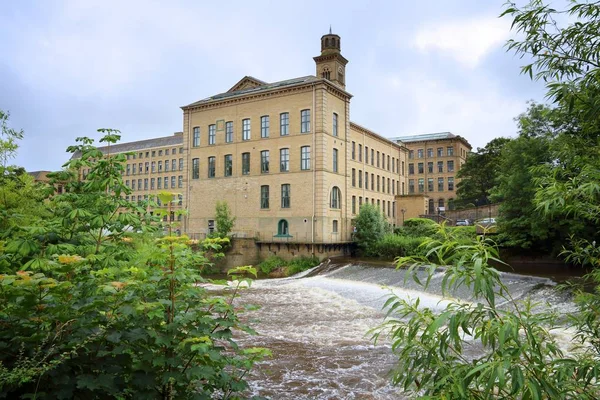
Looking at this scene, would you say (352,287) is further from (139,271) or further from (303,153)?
(139,271)

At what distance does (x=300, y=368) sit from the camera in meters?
9.52

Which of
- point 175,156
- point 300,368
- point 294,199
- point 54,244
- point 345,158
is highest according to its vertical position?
point 175,156

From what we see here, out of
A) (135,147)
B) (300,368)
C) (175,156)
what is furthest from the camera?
(135,147)

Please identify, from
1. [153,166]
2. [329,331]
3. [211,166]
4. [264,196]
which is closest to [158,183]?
[153,166]

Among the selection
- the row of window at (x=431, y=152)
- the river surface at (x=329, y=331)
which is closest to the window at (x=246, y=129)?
the river surface at (x=329, y=331)

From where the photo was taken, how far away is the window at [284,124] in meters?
34.4

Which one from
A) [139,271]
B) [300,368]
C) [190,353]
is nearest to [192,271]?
[139,271]

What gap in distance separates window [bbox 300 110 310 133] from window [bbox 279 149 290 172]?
2121 mm

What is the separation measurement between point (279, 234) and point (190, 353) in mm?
29688

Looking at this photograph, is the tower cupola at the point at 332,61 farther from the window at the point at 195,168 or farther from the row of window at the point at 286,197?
the window at the point at 195,168

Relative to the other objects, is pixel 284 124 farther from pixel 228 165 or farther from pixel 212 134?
pixel 212 134

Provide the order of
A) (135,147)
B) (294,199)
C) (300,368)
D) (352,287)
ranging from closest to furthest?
(300,368)
(352,287)
(294,199)
(135,147)

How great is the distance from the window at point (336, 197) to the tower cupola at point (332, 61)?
33.7 ft

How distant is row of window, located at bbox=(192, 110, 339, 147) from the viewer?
1325 inches
